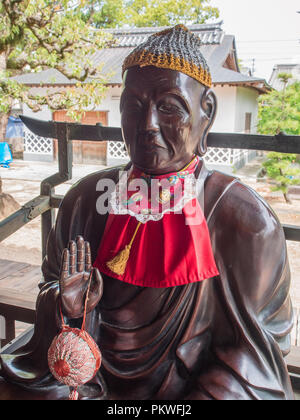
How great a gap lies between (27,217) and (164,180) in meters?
1.20

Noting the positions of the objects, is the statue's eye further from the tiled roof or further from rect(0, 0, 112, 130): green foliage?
the tiled roof

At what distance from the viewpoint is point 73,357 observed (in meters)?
1.15

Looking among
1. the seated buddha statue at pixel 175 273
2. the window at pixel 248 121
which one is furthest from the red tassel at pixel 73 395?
the window at pixel 248 121

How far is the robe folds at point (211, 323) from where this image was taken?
1226 millimetres

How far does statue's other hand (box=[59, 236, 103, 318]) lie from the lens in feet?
3.79

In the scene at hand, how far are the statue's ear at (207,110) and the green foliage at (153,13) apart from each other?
14033mm

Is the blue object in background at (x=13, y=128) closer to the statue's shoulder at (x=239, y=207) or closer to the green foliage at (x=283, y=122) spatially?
the green foliage at (x=283, y=122)

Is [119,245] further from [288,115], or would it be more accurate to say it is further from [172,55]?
[288,115]

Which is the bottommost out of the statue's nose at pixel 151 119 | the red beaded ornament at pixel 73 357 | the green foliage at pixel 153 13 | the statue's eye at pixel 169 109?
the red beaded ornament at pixel 73 357

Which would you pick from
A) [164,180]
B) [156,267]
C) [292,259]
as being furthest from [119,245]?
[292,259]

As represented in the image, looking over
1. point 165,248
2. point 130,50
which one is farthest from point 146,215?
point 130,50

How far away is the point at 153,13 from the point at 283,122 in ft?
33.0

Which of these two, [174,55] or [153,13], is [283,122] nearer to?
[174,55]

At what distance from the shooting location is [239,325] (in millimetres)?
1244
